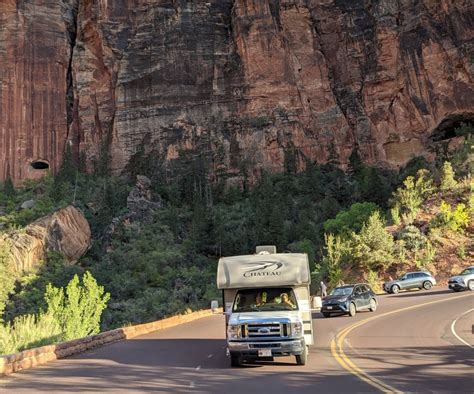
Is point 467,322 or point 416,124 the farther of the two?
point 416,124

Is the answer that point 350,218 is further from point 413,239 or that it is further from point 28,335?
point 28,335

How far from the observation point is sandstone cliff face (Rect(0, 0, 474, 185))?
73.2 m

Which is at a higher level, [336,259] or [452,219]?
[452,219]

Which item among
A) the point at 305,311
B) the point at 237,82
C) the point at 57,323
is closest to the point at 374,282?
the point at 57,323

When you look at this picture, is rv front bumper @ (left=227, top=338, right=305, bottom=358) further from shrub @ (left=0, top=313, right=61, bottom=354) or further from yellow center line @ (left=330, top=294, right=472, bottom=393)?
shrub @ (left=0, top=313, right=61, bottom=354)

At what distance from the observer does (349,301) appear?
2212 centimetres

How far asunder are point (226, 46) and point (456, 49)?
32972 millimetres

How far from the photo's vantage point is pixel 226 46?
78125mm

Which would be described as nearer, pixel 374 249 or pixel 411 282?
pixel 411 282

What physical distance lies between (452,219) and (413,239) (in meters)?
4.29

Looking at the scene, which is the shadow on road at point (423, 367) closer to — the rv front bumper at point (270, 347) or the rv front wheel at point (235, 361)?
the rv front bumper at point (270, 347)

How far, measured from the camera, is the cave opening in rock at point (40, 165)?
77719 mm

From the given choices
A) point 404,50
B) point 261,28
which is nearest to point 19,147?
point 261,28

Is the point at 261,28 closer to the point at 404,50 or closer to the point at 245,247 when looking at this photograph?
the point at 404,50
